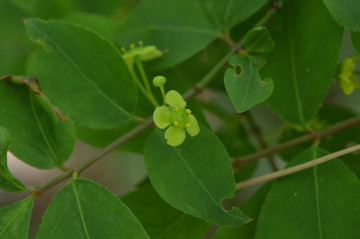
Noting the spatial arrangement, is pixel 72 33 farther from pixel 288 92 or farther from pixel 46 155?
pixel 288 92

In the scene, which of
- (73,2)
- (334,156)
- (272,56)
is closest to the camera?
(334,156)

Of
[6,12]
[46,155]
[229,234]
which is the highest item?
[6,12]

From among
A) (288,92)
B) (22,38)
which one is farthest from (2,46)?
(288,92)

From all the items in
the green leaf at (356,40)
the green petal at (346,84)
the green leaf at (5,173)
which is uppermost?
the green leaf at (5,173)

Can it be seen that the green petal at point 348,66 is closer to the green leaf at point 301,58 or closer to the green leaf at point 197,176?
the green leaf at point 301,58

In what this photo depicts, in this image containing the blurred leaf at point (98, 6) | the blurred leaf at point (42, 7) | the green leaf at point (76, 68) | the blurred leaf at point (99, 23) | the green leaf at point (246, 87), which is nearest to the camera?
the green leaf at point (246, 87)

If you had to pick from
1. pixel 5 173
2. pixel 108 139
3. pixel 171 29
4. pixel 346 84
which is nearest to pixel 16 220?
pixel 5 173

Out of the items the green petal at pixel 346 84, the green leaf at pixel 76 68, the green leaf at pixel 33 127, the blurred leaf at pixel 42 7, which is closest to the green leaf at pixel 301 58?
the green petal at pixel 346 84
